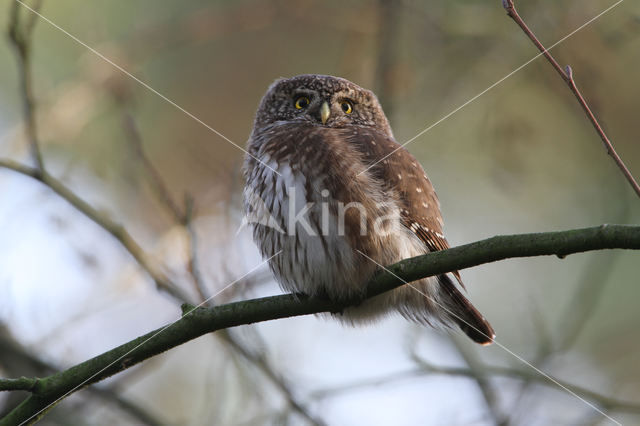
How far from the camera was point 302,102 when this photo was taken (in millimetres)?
5340

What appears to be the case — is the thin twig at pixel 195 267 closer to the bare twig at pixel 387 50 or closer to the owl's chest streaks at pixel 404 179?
the owl's chest streaks at pixel 404 179

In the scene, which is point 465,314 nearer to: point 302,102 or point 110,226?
point 302,102

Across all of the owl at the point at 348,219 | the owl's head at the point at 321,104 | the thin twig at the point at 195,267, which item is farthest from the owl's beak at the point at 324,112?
the thin twig at the point at 195,267

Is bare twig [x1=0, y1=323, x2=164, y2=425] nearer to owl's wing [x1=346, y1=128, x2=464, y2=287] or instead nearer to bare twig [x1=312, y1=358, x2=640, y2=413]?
bare twig [x1=312, y1=358, x2=640, y2=413]

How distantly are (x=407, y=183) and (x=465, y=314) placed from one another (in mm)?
863

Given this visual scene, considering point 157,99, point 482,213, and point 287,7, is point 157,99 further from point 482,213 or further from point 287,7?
point 482,213

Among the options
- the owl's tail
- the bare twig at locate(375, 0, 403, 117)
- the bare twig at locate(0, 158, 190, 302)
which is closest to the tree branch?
the owl's tail

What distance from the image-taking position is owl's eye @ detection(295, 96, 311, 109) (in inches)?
209

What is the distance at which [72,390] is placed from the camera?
323 cm

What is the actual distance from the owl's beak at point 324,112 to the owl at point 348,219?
0.16 meters

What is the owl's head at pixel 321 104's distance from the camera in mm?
5152

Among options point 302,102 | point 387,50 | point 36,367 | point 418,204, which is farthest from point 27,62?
point 387,50

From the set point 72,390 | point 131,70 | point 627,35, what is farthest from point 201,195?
point 627,35

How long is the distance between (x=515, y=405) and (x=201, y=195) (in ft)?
9.93
